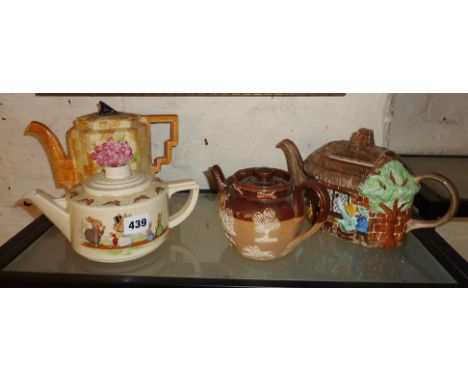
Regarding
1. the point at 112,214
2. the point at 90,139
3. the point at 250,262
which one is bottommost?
the point at 250,262

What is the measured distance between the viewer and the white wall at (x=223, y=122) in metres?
1.07

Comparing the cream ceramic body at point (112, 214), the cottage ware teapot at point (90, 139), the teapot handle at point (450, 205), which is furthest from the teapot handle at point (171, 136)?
the teapot handle at point (450, 205)

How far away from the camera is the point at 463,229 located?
4.24ft

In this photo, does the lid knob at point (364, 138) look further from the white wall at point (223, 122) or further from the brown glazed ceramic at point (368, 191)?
the white wall at point (223, 122)

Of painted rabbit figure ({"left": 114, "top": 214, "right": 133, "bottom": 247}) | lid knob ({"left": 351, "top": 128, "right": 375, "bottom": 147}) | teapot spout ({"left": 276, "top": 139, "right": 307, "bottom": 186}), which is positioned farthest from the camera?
teapot spout ({"left": 276, "top": 139, "right": 307, "bottom": 186})

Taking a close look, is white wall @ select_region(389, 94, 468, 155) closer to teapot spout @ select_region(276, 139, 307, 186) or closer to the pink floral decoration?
teapot spout @ select_region(276, 139, 307, 186)

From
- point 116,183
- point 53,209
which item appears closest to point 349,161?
point 116,183

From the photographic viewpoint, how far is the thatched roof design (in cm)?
83

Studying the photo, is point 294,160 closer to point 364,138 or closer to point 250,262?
point 364,138

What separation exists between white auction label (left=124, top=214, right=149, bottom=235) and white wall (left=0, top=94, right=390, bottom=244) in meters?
0.37

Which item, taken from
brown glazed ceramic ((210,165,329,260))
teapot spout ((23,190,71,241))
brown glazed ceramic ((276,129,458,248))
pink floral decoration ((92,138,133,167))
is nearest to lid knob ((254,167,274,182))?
brown glazed ceramic ((210,165,329,260))

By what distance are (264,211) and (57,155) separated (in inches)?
19.3

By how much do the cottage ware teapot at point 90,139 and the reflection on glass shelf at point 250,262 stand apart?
0.15 meters

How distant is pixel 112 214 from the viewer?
2.48 feet
